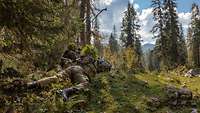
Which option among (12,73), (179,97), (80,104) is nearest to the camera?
(80,104)

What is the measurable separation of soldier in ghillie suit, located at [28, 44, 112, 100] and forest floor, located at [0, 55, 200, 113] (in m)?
0.34

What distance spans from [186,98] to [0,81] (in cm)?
813

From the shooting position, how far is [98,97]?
16812 millimetres

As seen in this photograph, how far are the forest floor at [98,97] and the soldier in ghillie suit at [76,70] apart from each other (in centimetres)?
34

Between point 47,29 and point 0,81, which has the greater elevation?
point 47,29

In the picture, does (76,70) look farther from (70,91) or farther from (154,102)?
(154,102)

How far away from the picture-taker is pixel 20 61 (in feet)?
49.7

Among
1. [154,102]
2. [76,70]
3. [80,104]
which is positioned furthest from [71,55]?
[80,104]

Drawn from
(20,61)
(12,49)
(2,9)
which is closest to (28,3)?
(2,9)

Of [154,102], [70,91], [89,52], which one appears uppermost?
[89,52]

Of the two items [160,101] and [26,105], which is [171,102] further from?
[26,105]

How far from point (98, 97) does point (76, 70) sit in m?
2.34

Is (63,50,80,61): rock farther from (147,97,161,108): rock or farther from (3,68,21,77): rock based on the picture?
(147,97,161,108): rock

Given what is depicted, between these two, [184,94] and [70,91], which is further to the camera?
[184,94]
